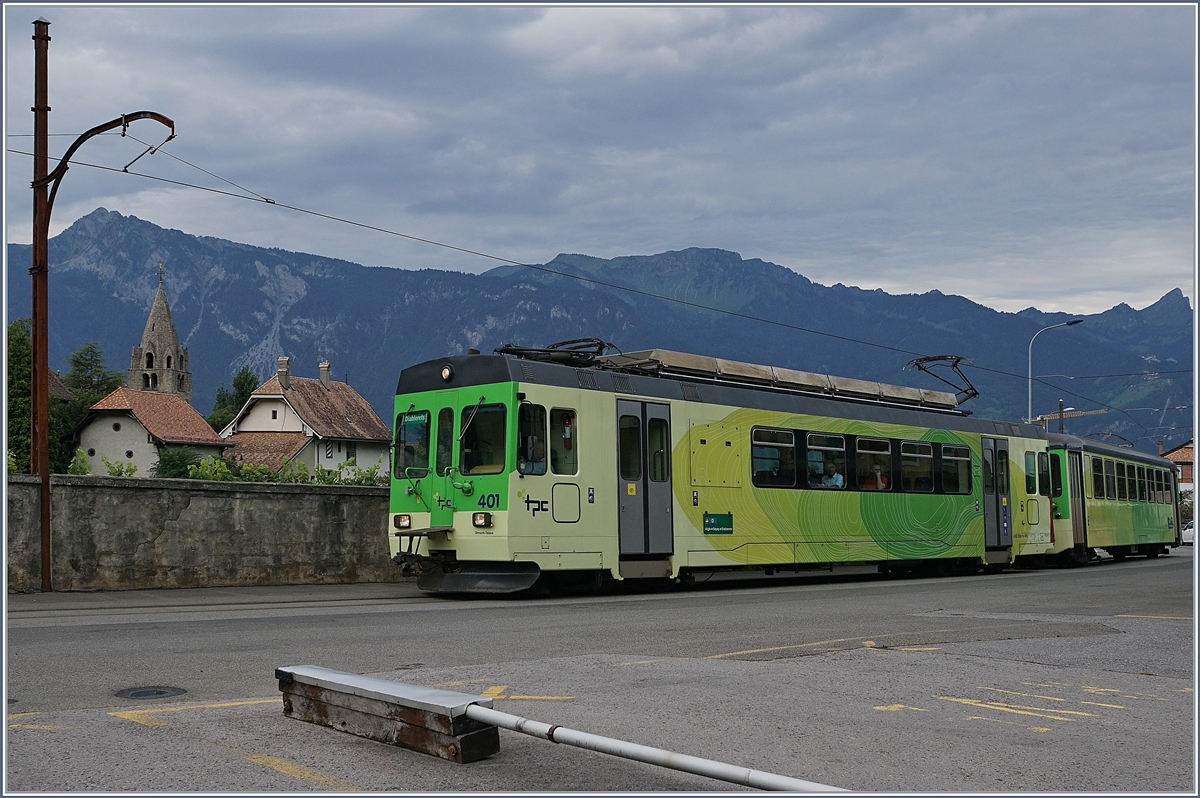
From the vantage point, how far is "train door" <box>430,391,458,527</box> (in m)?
16.2

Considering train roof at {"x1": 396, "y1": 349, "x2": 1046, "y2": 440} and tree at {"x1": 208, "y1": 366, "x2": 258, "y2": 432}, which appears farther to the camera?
tree at {"x1": 208, "y1": 366, "x2": 258, "y2": 432}

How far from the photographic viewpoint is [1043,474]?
90.8 feet

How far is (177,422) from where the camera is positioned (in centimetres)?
8956

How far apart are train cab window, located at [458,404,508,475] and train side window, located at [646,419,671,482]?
2.65 meters

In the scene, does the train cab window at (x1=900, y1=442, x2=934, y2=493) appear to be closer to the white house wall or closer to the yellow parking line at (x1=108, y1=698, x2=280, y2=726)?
the yellow parking line at (x1=108, y1=698, x2=280, y2=726)

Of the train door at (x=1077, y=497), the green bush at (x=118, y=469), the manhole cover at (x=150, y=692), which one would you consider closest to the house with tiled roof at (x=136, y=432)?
the green bush at (x=118, y=469)

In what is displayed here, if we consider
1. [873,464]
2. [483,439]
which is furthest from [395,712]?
[873,464]

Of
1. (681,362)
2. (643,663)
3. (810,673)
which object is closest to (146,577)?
(681,362)

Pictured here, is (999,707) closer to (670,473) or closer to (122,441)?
(670,473)

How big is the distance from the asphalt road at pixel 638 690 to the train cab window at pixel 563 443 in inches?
91.2

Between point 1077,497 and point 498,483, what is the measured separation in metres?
19.1


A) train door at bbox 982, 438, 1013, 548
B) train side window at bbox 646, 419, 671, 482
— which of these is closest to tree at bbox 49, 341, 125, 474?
train door at bbox 982, 438, 1013, 548

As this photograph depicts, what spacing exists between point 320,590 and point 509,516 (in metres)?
4.30

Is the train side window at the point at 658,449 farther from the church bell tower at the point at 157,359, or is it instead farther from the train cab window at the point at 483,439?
the church bell tower at the point at 157,359
